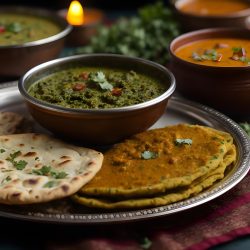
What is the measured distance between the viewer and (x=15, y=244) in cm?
310

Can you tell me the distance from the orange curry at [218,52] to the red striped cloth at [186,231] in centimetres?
134

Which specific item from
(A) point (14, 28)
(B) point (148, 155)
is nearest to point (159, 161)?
(B) point (148, 155)

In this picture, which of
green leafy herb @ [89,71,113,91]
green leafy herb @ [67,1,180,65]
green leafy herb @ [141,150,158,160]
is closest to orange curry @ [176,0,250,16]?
green leafy herb @ [67,1,180,65]

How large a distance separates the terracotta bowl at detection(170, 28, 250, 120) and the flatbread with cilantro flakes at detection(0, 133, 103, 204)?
118 cm

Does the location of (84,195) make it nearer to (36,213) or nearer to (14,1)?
(36,213)

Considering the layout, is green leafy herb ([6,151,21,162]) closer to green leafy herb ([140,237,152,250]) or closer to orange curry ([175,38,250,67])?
green leafy herb ([140,237,152,250])

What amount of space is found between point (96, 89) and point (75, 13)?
1.55m

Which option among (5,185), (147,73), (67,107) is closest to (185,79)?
(147,73)

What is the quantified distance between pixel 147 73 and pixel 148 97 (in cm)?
45

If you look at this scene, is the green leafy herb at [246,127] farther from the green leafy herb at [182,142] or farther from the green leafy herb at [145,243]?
the green leafy herb at [145,243]

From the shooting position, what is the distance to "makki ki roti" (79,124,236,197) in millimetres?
3141

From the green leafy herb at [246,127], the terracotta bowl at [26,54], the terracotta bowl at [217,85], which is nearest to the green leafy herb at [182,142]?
the green leafy herb at [246,127]

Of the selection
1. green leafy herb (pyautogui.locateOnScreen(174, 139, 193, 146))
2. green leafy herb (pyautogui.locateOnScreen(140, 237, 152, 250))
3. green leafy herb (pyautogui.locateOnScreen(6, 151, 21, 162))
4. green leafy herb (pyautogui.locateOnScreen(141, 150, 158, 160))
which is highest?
green leafy herb (pyautogui.locateOnScreen(174, 139, 193, 146))

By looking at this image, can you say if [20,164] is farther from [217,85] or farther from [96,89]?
[217,85]
